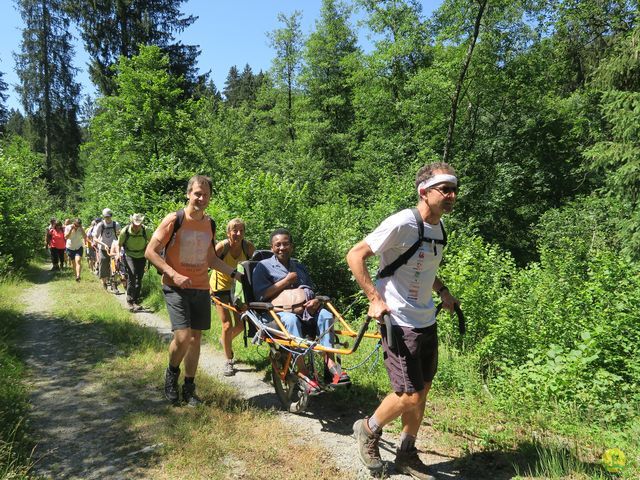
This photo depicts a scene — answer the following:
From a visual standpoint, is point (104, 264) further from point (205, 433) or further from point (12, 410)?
point (205, 433)

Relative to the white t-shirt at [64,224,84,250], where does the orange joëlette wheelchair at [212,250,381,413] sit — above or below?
below

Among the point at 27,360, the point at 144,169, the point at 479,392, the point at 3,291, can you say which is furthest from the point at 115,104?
the point at 479,392

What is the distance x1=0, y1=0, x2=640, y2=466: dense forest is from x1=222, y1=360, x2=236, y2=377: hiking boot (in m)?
2.79

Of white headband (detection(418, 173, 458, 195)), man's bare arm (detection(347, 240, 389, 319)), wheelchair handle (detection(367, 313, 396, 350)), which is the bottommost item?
wheelchair handle (detection(367, 313, 396, 350))

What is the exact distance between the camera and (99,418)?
4.24 meters

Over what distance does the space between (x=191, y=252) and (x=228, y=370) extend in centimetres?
194

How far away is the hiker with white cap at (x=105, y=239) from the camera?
11.3m

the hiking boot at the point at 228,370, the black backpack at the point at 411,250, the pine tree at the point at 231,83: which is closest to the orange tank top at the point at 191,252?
the hiking boot at the point at 228,370

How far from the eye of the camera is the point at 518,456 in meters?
3.42

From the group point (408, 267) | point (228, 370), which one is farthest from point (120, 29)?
point (408, 267)

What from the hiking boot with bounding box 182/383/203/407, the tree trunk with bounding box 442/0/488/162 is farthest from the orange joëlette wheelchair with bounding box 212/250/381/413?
the tree trunk with bounding box 442/0/488/162

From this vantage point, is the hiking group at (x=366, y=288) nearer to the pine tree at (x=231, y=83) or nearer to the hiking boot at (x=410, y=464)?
the hiking boot at (x=410, y=464)

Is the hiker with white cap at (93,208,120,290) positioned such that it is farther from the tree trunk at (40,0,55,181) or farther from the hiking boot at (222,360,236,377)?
the tree trunk at (40,0,55,181)

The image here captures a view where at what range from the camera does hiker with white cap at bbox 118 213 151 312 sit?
29.3 ft
